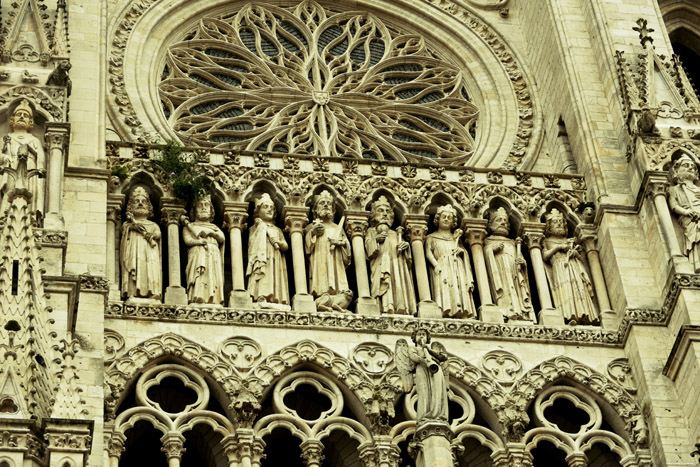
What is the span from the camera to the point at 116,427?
19.5 meters

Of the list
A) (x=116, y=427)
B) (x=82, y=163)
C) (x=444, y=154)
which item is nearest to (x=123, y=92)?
(x=82, y=163)

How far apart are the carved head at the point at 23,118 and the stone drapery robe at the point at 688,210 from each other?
7341mm

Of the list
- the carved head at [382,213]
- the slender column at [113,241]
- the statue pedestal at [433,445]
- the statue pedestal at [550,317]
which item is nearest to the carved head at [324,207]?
the carved head at [382,213]

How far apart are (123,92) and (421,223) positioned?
4.39 m

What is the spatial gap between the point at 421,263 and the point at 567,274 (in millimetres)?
1739

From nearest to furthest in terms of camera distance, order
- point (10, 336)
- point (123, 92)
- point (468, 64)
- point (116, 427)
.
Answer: point (10, 336) → point (116, 427) → point (123, 92) → point (468, 64)

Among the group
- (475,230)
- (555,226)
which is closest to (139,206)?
(475,230)

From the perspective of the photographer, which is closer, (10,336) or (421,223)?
(10,336)

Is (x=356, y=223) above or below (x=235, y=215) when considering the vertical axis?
below

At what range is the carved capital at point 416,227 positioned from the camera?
22.2 metres

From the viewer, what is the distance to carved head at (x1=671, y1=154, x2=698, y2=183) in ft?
73.2

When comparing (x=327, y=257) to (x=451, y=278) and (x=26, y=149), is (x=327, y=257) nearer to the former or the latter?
(x=451, y=278)

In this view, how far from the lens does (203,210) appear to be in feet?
71.6

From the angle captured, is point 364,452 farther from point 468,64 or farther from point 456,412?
point 468,64
